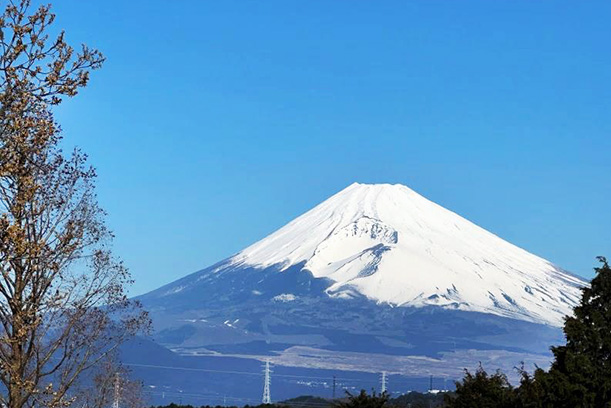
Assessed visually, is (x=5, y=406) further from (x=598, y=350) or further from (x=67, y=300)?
(x=598, y=350)

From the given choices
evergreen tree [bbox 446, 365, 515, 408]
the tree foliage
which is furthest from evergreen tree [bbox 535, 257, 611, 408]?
evergreen tree [bbox 446, 365, 515, 408]

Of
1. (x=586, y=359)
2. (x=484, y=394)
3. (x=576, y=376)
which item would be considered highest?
(x=586, y=359)

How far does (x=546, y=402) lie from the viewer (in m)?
27.5

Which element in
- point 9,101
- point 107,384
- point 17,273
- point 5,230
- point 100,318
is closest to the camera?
point 5,230

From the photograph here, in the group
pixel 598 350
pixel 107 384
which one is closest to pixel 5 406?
pixel 598 350

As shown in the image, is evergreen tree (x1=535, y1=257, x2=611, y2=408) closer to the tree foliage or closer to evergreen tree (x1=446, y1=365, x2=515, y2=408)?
the tree foliage

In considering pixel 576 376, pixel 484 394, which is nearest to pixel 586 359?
pixel 576 376

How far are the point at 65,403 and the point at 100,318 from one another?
8654mm

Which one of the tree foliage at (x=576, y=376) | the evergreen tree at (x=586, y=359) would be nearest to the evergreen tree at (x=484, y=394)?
the tree foliage at (x=576, y=376)

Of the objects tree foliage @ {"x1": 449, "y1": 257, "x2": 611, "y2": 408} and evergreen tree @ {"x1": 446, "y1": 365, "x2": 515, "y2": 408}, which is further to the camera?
evergreen tree @ {"x1": 446, "y1": 365, "x2": 515, "y2": 408}

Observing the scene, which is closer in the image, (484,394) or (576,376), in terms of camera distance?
(576,376)

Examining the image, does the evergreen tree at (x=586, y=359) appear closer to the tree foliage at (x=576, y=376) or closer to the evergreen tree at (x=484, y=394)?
the tree foliage at (x=576, y=376)

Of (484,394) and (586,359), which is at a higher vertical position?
(586,359)

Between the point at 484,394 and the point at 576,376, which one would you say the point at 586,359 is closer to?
the point at 576,376
